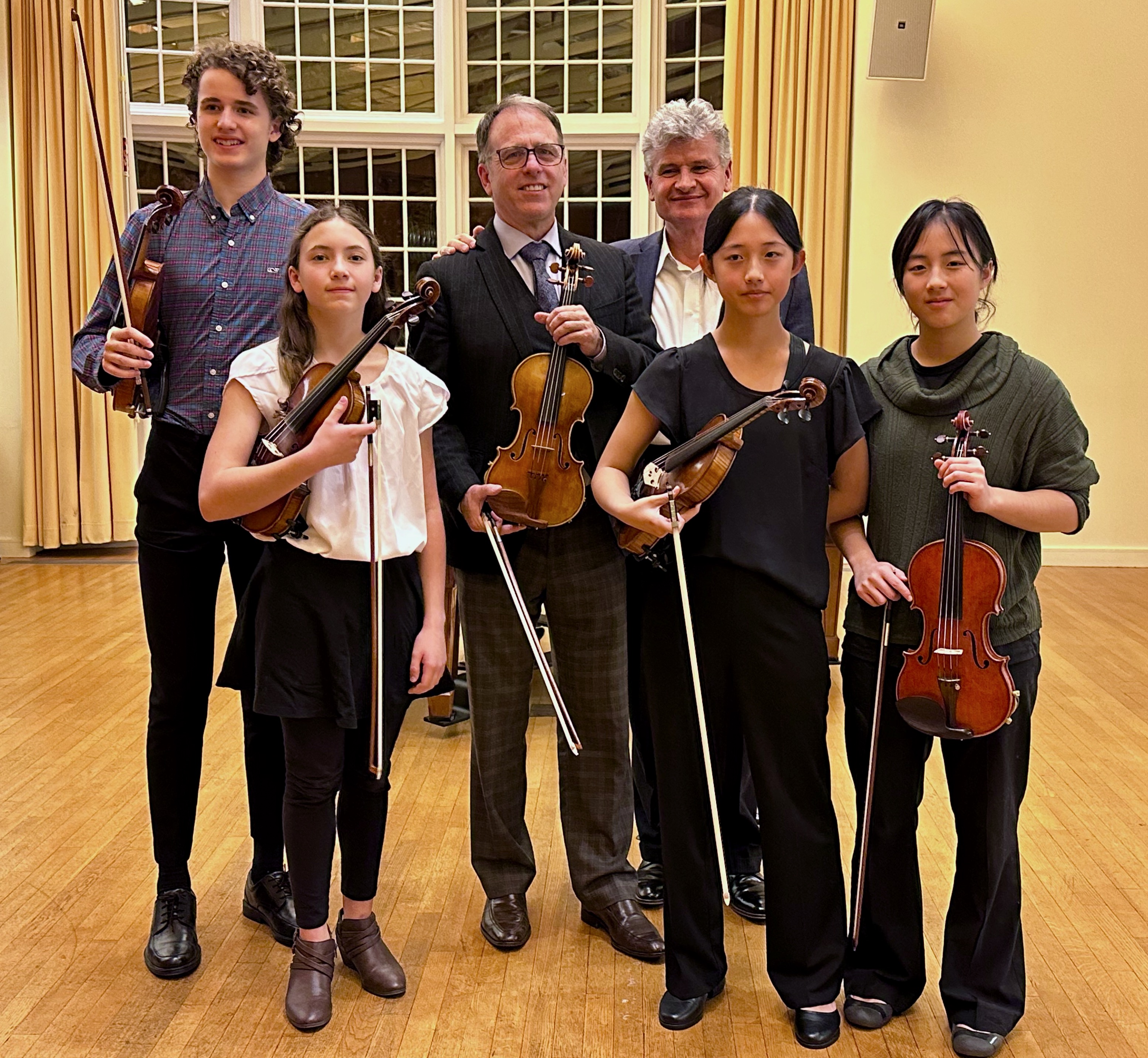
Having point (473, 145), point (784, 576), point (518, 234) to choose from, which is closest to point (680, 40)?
point (473, 145)

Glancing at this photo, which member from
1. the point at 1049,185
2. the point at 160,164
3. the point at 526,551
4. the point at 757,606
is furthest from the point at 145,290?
the point at 1049,185

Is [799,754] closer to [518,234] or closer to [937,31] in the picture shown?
[518,234]

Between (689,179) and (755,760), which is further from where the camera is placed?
(689,179)

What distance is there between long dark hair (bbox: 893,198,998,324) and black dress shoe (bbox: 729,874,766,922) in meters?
1.31

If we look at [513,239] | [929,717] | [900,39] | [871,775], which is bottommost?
[871,775]

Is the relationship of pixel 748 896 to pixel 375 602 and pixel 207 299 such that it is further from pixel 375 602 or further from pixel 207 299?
pixel 207 299

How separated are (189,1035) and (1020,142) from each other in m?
5.91

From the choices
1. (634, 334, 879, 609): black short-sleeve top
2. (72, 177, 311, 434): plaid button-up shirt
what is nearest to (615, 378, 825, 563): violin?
(634, 334, 879, 609): black short-sleeve top

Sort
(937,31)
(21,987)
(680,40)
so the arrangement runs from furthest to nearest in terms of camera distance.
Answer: (680,40)
(937,31)
(21,987)

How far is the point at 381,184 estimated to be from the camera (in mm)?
6938

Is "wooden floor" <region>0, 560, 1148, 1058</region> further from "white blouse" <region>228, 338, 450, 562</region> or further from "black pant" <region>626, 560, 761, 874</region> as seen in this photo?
"white blouse" <region>228, 338, 450, 562</region>

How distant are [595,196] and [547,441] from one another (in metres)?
5.05

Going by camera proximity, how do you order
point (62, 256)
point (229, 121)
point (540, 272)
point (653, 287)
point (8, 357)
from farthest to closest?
point (8, 357), point (62, 256), point (653, 287), point (540, 272), point (229, 121)

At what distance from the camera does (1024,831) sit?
3035 millimetres
